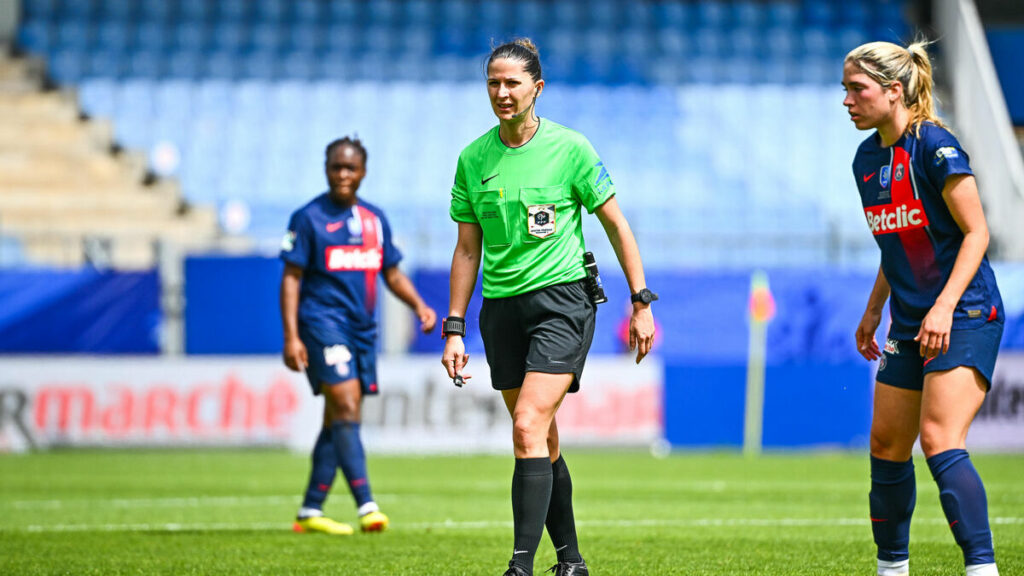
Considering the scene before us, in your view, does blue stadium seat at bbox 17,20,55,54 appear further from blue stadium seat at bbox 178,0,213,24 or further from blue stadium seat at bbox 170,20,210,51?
blue stadium seat at bbox 178,0,213,24

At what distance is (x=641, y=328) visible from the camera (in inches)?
201

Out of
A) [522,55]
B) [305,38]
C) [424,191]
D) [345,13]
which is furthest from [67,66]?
[522,55]

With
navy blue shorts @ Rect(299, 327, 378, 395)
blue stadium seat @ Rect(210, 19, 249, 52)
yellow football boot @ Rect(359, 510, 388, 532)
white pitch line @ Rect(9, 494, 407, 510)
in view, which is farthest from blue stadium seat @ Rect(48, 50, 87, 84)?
→ yellow football boot @ Rect(359, 510, 388, 532)

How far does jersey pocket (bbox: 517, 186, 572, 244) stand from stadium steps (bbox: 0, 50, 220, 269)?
50.3 feet

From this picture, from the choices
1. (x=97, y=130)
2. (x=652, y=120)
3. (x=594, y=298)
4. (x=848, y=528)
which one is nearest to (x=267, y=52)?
(x=97, y=130)

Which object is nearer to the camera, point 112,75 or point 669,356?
point 669,356

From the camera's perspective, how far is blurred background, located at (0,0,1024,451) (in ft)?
53.1

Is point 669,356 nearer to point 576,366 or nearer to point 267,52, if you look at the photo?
point 267,52

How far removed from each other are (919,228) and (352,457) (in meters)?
3.99

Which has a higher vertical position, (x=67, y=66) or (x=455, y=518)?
(x=67, y=66)

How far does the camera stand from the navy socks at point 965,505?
15.3 ft

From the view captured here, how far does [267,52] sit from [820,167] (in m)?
10.0

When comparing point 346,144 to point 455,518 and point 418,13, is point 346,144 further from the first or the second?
point 418,13

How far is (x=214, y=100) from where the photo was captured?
24734mm
